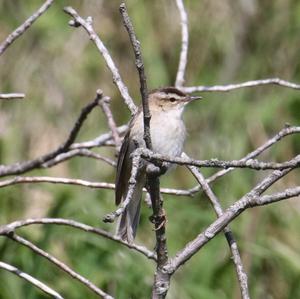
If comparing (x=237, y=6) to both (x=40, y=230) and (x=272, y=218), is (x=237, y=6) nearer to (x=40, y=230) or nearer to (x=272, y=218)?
(x=272, y=218)

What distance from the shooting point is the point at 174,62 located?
7.93 metres

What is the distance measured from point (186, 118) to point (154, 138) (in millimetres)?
3113

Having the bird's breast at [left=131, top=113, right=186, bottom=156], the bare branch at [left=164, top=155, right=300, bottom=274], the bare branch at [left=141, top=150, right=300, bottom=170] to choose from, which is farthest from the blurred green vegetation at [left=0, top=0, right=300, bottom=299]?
the bare branch at [left=141, top=150, right=300, bottom=170]

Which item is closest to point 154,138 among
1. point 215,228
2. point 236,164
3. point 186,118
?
point 215,228

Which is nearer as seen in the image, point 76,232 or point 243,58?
point 76,232

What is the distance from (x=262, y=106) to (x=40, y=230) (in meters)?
1.98

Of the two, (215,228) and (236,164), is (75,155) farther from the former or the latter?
(236,164)

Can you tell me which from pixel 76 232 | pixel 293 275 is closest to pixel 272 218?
pixel 293 275

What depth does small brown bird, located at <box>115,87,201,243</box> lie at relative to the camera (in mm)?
4164

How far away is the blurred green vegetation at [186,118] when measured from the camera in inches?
207

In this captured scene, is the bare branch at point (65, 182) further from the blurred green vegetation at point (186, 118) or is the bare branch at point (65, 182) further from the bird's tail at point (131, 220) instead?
the blurred green vegetation at point (186, 118)

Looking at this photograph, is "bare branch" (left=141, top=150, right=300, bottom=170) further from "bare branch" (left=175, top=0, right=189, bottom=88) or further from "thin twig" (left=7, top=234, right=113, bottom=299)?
"bare branch" (left=175, top=0, right=189, bottom=88)

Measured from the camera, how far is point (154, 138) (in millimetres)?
4391

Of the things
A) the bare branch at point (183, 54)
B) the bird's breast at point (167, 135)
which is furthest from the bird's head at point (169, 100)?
the bare branch at point (183, 54)
